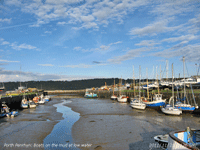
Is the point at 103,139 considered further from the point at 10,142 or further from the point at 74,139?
the point at 10,142

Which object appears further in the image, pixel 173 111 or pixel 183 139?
pixel 173 111

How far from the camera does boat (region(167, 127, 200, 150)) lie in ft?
31.2

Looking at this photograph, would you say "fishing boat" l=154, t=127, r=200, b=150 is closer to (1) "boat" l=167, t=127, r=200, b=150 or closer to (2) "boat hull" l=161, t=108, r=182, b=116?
(1) "boat" l=167, t=127, r=200, b=150

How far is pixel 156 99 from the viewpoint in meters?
51.8

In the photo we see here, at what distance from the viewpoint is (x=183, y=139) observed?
37.4 feet

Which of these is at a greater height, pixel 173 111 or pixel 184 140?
pixel 184 140

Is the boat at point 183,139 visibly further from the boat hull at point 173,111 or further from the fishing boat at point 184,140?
the boat hull at point 173,111

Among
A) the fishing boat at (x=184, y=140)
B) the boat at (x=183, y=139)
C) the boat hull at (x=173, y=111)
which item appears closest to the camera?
the fishing boat at (x=184, y=140)

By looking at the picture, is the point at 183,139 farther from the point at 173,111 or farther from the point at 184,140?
the point at 173,111

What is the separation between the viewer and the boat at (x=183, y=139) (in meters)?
9.50

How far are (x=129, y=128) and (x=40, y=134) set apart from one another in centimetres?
1374

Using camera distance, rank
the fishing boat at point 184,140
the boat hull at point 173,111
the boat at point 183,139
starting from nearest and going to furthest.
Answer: the fishing boat at point 184,140 → the boat at point 183,139 → the boat hull at point 173,111

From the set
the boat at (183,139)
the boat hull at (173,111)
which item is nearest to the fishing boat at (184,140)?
the boat at (183,139)

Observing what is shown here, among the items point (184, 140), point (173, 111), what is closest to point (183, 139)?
point (184, 140)
